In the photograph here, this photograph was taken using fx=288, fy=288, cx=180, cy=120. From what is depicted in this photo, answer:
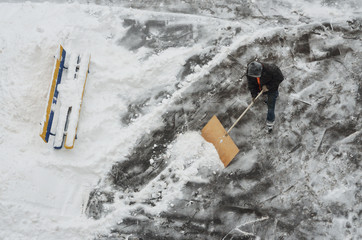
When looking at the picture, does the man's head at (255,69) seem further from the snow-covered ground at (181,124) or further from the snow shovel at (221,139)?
the snow-covered ground at (181,124)

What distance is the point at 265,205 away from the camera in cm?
486

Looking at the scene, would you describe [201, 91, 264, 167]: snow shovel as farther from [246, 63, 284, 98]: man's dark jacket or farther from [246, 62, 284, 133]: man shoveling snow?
[246, 63, 284, 98]: man's dark jacket

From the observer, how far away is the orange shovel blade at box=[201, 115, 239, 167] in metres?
4.85

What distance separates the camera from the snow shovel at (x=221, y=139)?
4.85 meters

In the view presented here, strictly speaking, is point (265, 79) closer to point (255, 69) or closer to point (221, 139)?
point (255, 69)

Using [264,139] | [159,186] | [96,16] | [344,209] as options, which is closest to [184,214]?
[159,186]

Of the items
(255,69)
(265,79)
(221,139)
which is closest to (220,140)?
(221,139)

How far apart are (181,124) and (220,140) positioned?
0.75 meters

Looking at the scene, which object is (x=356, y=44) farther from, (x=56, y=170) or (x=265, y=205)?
A: (x=56, y=170)

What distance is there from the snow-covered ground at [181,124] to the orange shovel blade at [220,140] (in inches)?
6.1

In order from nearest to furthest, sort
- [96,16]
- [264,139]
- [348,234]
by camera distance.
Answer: [348,234]
[264,139]
[96,16]

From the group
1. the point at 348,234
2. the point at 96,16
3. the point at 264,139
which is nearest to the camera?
the point at 348,234

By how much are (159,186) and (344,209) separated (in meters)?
3.13

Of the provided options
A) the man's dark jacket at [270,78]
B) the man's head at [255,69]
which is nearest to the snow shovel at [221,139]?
the man's dark jacket at [270,78]
